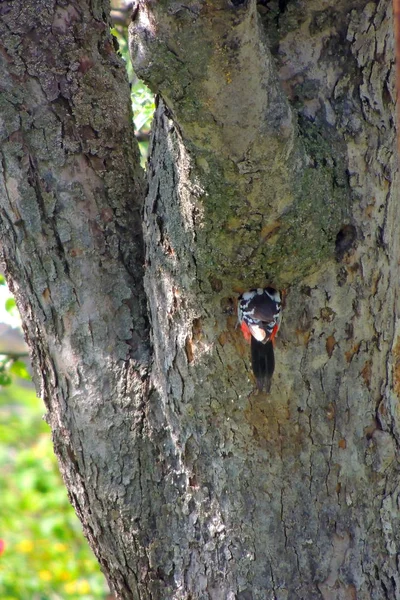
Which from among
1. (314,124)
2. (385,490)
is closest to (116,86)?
(314,124)

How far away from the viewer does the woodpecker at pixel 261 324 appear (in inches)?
71.4

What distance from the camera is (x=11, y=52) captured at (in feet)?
6.93

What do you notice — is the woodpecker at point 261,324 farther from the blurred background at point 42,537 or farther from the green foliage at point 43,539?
the green foliage at point 43,539

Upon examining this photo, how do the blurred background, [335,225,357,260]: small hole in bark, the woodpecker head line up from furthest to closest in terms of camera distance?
the blurred background
[335,225,357,260]: small hole in bark
the woodpecker head

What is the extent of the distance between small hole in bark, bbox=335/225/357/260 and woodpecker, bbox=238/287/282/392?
0.22 m

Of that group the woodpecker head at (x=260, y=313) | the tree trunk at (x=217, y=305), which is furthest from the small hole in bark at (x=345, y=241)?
the woodpecker head at (x=260, y=313)

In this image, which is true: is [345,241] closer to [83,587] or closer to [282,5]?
[282,5]

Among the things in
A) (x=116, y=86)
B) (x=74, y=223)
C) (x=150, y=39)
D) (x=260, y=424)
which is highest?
(x=116, y=86)

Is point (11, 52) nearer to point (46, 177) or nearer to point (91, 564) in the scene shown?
point (46, 177)

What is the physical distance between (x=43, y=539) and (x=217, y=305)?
3236mm

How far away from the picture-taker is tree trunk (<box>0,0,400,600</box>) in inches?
72.3

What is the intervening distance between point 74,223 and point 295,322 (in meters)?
0.77

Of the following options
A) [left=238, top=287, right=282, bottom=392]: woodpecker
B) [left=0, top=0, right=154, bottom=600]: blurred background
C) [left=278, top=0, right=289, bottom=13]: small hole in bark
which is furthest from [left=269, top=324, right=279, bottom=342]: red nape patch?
[left=0, top=0, right=154, bottom=600]: blurred background

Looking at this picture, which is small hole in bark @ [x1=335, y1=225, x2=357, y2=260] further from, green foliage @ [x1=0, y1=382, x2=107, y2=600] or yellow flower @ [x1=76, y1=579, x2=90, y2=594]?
yellow flower @ [x1=76, y1=579, x2=90, y2=594]
